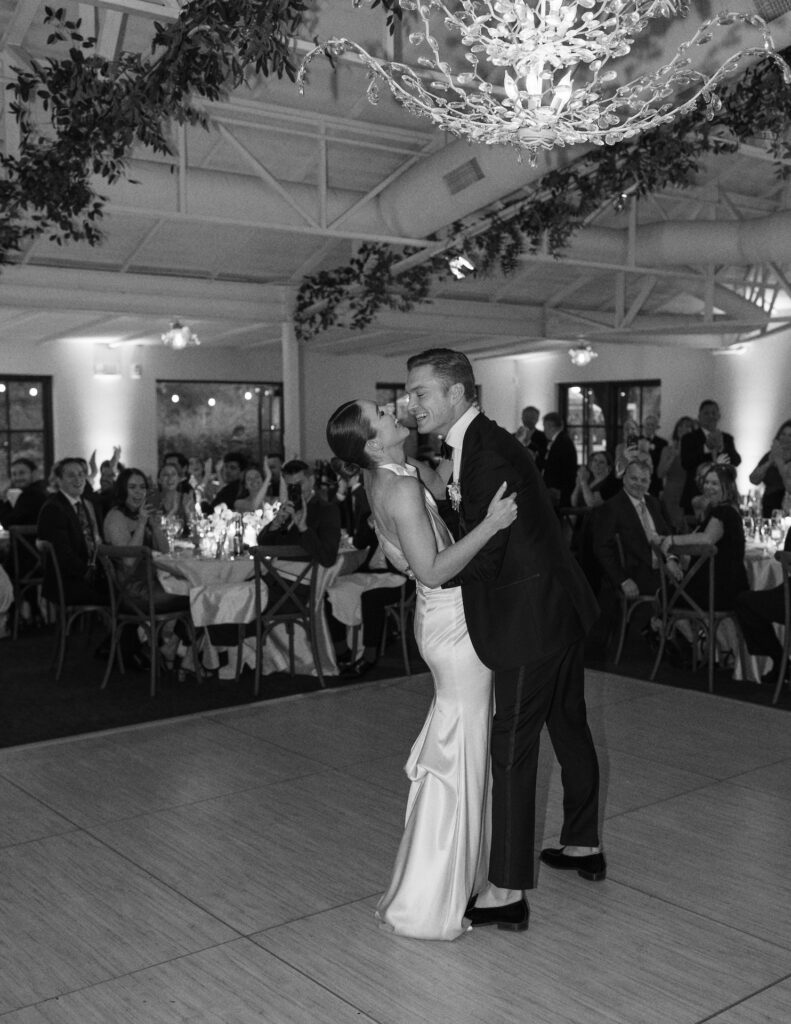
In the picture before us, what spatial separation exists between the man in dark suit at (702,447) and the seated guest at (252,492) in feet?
12.1

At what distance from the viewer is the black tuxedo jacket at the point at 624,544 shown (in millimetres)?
6492

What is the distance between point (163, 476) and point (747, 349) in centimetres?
1067

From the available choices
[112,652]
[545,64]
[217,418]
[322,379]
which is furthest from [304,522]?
[217,418]

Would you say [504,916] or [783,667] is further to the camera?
[783,667]

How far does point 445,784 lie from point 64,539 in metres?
4.29

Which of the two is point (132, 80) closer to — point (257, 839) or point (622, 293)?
point (257, 839)

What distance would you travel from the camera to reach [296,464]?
6750 millimetres

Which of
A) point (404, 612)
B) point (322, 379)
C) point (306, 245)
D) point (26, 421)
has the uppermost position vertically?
point (306, 245)

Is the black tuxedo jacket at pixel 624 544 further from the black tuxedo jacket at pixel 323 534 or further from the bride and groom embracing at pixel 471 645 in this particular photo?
the bride and groom embracing at pixel 471 645

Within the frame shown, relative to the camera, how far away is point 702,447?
9.59 meters

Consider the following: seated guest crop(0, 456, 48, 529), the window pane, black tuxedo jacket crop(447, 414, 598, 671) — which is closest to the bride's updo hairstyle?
black tuxedo jacket crop(447, 414, 598, 671)

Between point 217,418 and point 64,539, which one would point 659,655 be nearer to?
point 64,539

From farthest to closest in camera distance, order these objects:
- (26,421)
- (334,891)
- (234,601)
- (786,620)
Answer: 1. (26,421)
2. (234,601)
3. (786,620)
4. (334,891)

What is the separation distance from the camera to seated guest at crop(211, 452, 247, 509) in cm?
946
